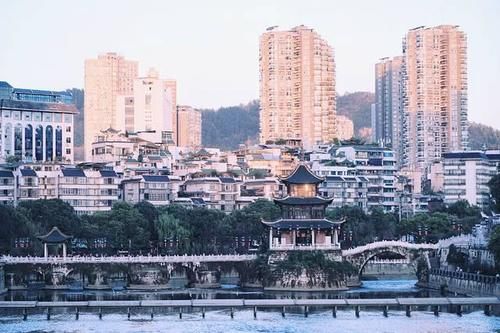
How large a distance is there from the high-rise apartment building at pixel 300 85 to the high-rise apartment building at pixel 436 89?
10.2 meters

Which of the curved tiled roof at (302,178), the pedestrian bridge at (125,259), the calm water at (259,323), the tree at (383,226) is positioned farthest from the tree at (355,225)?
the calm water at (259,323)

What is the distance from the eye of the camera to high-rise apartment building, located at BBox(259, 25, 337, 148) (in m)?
179

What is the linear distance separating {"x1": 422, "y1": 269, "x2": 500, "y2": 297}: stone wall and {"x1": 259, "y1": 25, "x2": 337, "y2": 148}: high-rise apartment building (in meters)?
85.7

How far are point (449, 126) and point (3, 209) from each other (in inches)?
3493

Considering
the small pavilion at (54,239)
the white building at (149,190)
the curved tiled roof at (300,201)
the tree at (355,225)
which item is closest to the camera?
the small pavilion at (54,239)

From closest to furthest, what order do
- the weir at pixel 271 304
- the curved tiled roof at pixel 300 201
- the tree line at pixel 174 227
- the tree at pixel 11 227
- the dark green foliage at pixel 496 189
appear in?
1. the weir at pixel 271 304
2. the curved tiled roof at pixel 300 201
3. the tree at pixel 11 227
4. the dark green foliage at pixel 496 189
5. the tree line at pixel 174 227

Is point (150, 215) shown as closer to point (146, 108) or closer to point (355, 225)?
point (355, 225)

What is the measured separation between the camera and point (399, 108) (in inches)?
7431

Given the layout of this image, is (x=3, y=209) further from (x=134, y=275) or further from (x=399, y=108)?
(x=399, y=108)

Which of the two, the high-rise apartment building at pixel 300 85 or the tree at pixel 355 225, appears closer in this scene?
the tree at pixel 355 225

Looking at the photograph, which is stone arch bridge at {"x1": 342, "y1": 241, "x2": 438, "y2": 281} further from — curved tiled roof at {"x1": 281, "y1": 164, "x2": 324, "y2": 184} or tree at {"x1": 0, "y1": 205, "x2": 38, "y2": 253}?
tree at {"x1": 0, "y1": 205, "x2": 38, "y2": 253}

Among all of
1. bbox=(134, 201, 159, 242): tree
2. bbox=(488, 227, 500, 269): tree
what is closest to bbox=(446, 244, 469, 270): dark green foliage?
bbox=(488, 227, 500, 269): tree

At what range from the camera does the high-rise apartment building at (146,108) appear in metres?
185

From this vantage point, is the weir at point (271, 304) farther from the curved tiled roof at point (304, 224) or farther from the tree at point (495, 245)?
the curved tiled roof at point (304, 224)
